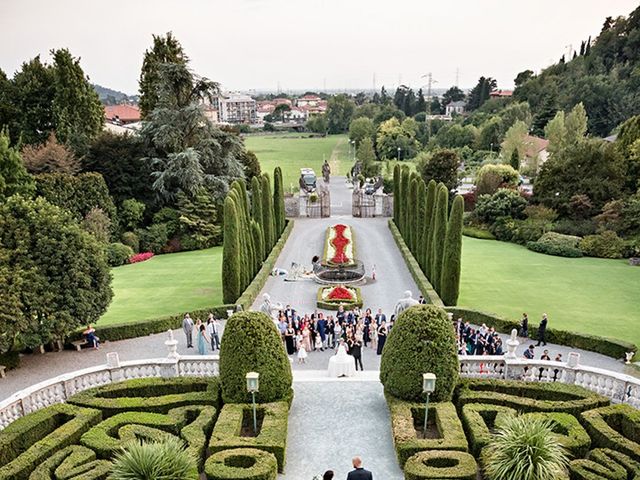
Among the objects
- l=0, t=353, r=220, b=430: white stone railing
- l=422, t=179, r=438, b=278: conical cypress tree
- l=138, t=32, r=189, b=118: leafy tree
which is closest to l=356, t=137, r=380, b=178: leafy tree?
l=138, t=32, r=189, b=118: leafy tree

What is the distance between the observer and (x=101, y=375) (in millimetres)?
16547

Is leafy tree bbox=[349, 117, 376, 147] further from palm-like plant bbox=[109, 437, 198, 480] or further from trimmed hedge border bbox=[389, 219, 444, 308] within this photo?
palm-like plant bbox=[109, 437, 198, 480]

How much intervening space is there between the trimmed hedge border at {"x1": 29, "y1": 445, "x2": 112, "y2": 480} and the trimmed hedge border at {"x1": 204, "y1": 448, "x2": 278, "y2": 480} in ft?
8.15

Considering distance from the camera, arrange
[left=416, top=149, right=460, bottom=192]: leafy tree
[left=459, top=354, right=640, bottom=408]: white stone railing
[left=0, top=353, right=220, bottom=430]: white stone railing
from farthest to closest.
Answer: [left=416, top=149, right=460, bottom=192]: leafy tree → [left=459, top=354, right=640, bottom=408]: white stone railing → [left=0, top=353, right=220, bottom=430]: white stone railing

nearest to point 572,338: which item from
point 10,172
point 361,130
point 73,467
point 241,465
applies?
point 241,465

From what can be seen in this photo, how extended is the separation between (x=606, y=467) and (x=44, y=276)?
63.1 feet

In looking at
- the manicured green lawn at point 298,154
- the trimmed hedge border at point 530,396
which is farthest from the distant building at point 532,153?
the trimmed hedge border at point 530,396

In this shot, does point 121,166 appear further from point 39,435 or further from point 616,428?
point 616,428

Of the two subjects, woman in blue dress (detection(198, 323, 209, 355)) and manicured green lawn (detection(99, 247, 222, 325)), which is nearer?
woman in blue dress (detection(198, 323, 209, 355))

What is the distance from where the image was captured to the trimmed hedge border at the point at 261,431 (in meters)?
12.9

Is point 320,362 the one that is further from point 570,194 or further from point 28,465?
point 570,194

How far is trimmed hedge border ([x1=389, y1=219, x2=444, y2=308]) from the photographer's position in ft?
83.3

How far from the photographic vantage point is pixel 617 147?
1832 inches

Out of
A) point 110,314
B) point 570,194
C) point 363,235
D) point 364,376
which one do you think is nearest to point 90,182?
point 110,314
